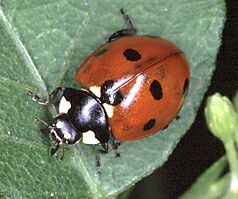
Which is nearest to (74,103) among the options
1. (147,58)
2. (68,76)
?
(68,76)

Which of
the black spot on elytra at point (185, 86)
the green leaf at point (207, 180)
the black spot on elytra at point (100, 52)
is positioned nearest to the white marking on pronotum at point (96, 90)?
the black spot on elytra at point (100, 52)

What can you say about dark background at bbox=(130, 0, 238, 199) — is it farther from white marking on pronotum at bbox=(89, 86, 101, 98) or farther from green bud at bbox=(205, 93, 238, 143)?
green bud at bbox=(205, 93, 238, 143)

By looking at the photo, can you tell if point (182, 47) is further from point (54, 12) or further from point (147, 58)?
point (54, 12)

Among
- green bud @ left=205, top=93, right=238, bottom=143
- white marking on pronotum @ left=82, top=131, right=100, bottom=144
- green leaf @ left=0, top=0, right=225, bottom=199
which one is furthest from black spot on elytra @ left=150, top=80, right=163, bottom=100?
green bud @ left=205, top=93, right=238, bottom=143

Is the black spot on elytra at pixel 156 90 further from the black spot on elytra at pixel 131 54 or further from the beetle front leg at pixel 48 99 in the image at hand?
the beetle front leg at pixel 48 99

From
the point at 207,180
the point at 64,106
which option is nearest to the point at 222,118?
the point at 207,180

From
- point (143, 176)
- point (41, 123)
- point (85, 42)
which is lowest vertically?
point (143, 176)
